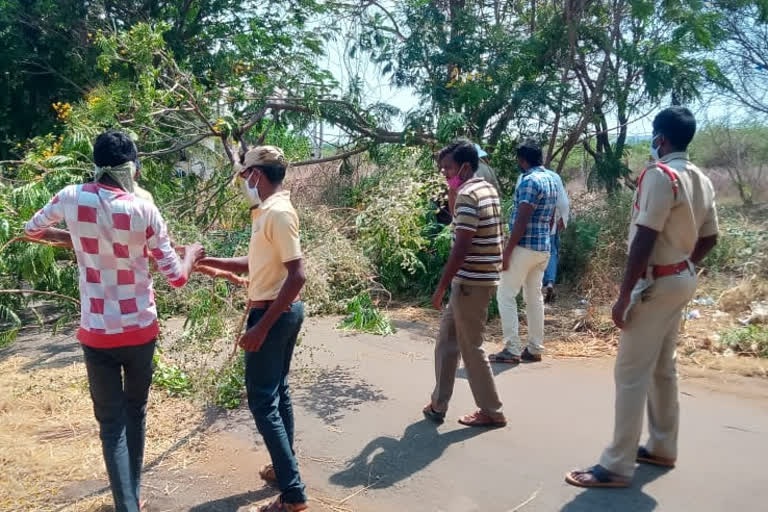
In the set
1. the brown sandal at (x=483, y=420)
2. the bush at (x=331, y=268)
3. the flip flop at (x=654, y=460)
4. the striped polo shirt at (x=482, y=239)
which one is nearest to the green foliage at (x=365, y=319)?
the bush at (x=331, y=268)

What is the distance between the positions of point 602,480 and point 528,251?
7.85 ft

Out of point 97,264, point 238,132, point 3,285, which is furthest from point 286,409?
point 238,132

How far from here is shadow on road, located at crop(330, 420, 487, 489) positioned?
379cm

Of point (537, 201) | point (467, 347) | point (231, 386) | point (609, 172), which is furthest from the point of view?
point (609, 172)

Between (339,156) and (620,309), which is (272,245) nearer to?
(620,309)

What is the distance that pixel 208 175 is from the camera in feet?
30.5

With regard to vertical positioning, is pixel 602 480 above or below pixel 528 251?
below

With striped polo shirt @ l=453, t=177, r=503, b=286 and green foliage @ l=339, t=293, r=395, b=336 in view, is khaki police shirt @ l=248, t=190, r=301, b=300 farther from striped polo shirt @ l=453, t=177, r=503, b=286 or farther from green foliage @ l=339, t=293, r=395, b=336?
green foliage @ l=339, t=293, r=395, b=336

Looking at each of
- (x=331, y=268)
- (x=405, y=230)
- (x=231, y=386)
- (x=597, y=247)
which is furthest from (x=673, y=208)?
(x=597, y=247)

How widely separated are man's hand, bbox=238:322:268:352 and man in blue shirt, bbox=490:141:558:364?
290 cm

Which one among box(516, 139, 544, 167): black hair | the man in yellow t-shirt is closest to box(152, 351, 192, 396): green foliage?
the man in yellow t-shirt

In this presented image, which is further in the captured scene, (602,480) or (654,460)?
(654,460)

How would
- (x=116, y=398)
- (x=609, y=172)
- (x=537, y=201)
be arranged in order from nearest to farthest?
(x=116, y=398), (x=537, y=201), (x=609, y=172)

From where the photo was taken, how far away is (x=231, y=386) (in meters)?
4.90
